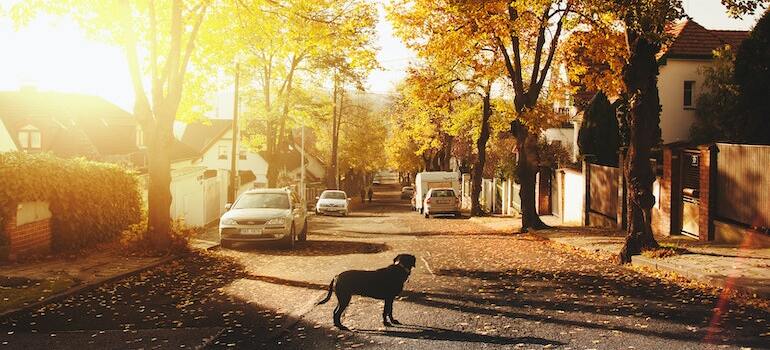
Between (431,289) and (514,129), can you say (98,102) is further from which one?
(431,289)

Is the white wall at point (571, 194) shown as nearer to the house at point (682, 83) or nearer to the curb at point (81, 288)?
the house at point (682, 83)

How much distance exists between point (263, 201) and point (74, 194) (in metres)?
4.89

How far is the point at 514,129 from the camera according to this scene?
2623cm

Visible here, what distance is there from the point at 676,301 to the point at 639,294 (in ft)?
2.27

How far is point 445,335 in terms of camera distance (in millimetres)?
7719

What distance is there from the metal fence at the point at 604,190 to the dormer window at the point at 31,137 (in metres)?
34.1

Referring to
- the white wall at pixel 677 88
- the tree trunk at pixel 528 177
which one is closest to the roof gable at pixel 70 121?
the tree trunk at pixel 528 177

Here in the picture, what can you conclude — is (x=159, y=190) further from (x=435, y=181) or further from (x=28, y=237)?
(x=435, y=181)

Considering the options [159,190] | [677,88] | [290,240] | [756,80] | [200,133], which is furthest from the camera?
[200,133]

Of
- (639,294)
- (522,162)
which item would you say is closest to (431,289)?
(639,294)

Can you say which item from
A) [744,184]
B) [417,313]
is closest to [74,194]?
[417,313]

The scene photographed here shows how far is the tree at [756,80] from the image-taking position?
2084cm

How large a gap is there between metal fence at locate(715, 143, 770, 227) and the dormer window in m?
40.1

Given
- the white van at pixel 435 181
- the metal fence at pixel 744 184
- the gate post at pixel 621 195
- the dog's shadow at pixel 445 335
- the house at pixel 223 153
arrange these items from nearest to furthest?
1. the dog's shadow at pixel 445 335
2. the metal fence at pixel 744 184
3. the gate post at pixel 621 195
4. the white van at pixel 435 181
5. the house at pixel 223 153
